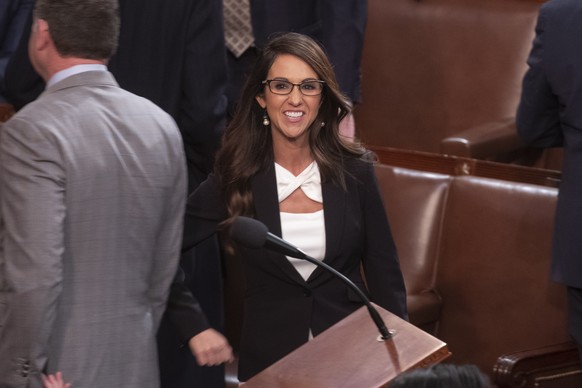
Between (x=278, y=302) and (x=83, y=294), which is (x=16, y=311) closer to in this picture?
(x=83, y=294)

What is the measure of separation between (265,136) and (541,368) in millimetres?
971

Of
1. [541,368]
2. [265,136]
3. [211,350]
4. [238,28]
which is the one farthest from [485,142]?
[211,350]

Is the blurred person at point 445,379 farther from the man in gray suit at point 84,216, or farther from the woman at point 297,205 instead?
the woman at point 297,205

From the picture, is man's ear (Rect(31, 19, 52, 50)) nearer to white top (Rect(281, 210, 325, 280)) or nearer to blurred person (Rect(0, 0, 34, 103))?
white top (Rect(281, 210, 325, 280))

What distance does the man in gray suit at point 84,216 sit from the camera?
2096mm

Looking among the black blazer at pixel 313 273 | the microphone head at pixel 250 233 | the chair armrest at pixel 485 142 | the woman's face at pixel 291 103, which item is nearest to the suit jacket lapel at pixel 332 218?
the black blazer at pixel 313 273

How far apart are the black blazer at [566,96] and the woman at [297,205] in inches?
21.8

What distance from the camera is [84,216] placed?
2.16 m

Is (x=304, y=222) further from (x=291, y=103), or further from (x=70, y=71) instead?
(x=70, y=71)

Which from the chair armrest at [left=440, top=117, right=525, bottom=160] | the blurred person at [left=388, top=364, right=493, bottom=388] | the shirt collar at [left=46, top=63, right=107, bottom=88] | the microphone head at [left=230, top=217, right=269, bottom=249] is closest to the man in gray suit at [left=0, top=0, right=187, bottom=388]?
the shirt collar at [left=46, top=63, right=107, bottom=88]

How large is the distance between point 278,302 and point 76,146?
0.66m

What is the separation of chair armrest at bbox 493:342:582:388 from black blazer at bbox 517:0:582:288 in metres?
0.20

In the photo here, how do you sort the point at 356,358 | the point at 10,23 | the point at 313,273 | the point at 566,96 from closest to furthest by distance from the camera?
the point at 356,358
the point at 313,273
the point at 566,96
the point at 10,23

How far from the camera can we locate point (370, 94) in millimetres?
4773
